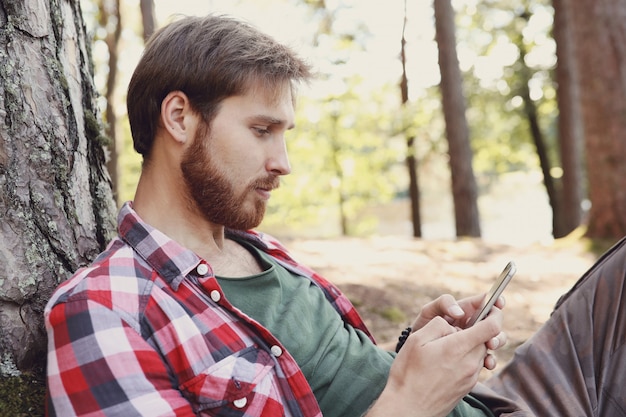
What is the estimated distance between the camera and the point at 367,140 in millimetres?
19188

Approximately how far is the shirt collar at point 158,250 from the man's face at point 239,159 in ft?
0.68

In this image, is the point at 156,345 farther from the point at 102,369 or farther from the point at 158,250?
the point at 158,250

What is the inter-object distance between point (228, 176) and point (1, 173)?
0.64m

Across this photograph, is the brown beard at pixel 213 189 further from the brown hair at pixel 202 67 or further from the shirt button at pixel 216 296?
the shirt button at pixel 216 296

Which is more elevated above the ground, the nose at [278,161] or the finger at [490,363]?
the nose at [278,161]

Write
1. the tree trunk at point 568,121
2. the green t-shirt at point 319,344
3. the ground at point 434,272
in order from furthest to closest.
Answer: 1. the tree trunk at point 568,121
2. the ground at point 434,272
3. the green t-shirt at point 319,344

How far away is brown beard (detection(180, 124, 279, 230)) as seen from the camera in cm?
186

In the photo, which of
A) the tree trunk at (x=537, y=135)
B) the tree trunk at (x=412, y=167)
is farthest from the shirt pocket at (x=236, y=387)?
the tree trunk at (x=537, y=135)

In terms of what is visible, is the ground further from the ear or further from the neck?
the ear

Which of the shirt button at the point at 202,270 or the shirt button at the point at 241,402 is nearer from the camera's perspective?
the shirt button at the point at 241,402

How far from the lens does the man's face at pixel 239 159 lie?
186 centimetres

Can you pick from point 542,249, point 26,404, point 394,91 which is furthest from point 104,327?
point 394,91

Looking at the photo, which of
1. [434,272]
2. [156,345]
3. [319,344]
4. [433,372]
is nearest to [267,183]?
[319,344]

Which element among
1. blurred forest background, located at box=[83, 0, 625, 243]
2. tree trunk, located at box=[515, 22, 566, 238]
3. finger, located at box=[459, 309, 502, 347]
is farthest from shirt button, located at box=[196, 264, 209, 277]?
tree trunk, located at box=[515, 22, 566, 238]
